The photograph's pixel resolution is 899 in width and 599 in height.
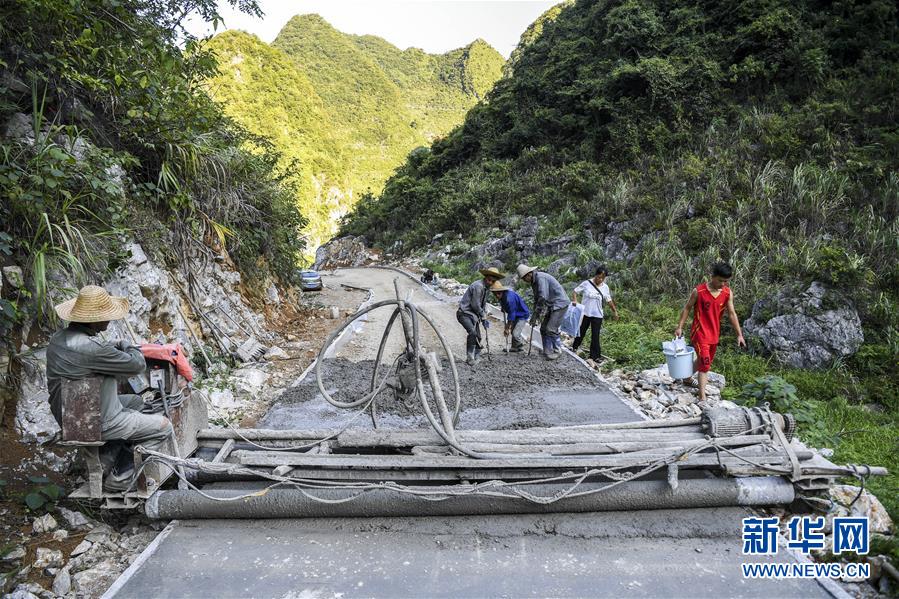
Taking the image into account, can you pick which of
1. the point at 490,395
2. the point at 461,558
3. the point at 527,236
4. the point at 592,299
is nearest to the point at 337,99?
the point at 527,236

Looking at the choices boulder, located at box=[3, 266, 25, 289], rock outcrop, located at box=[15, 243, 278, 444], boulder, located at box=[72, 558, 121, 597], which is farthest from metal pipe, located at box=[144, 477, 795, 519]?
boulder, located at box=[3, 266, 25, 289]

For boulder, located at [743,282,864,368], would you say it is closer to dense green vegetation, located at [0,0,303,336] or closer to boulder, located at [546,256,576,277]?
boulder, located at [546,256,576,277]

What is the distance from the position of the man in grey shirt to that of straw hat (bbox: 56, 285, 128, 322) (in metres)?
5.52

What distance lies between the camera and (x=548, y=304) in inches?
306

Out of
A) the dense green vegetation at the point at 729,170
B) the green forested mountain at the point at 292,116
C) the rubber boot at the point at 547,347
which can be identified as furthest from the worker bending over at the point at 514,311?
the green forested mountain at the point at 292,116

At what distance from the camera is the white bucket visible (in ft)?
19.5

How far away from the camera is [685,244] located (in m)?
12.6

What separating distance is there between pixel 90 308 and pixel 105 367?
1.39ft

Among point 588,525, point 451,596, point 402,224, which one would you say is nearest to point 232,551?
point 451,596

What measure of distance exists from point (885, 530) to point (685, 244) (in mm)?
10166

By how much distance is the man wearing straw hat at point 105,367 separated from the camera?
322 centimetres

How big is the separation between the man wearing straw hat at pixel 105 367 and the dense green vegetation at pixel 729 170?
5537 millimetres

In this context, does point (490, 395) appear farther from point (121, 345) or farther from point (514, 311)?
point (121, 345)

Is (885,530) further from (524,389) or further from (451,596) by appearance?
(524,389)
